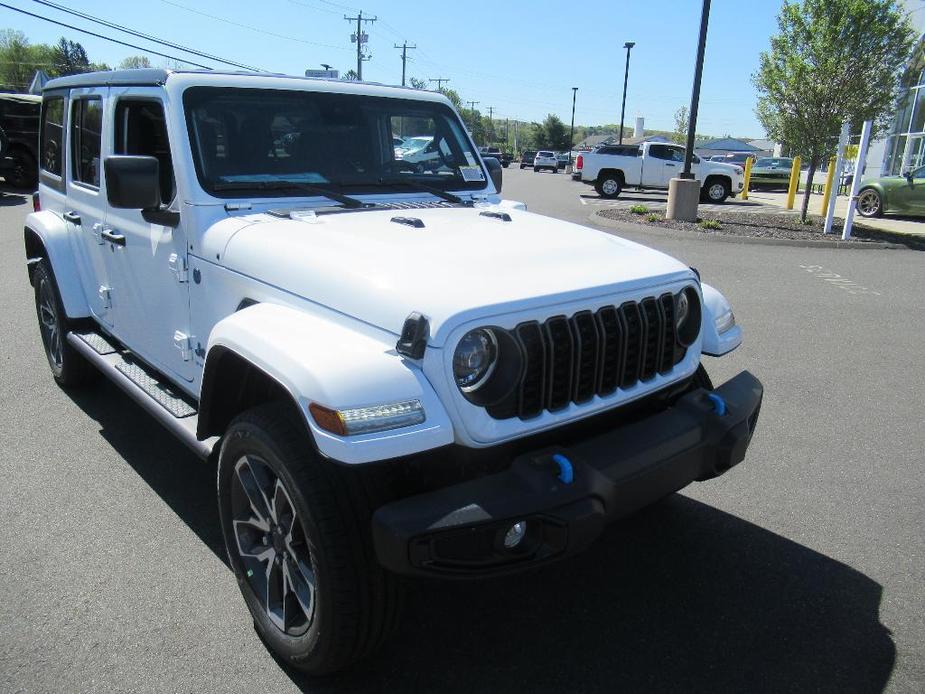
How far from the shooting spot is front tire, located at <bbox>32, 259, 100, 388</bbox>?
4.80m

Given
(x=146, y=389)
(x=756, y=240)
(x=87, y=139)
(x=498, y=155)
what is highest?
(x=87, y=139)

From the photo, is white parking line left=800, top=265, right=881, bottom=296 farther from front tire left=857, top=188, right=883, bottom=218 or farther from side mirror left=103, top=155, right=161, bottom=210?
side mirror left=103, top=155, right=161, bottom=210

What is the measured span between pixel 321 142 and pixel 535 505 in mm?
2335

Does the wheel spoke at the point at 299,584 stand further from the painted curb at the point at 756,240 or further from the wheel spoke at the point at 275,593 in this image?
the painted curb at the point at 756,240

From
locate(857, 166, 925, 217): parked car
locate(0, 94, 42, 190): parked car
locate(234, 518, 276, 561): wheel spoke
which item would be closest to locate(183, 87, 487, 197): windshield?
locate(234, 518, 276, 561): wheel spoke

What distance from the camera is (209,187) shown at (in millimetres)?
3217

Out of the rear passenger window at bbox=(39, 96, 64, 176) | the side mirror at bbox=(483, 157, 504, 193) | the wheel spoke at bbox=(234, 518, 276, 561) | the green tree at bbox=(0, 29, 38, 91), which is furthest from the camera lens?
the green tree at bbox=(0, 29, 38, 91)

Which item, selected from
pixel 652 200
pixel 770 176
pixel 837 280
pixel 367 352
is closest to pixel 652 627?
pixel 367 352

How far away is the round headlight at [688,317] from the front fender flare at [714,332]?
0.26ft

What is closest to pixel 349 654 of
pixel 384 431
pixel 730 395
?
pixel 384 431

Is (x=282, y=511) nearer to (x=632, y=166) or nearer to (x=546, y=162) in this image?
(x=632, y=166)

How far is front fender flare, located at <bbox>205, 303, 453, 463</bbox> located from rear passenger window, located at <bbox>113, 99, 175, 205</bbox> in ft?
4.43

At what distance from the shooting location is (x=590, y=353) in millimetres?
2523

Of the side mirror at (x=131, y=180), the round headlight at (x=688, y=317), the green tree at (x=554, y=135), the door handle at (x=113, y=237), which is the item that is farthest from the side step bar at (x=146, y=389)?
the green tree at (x=554, y=135)
